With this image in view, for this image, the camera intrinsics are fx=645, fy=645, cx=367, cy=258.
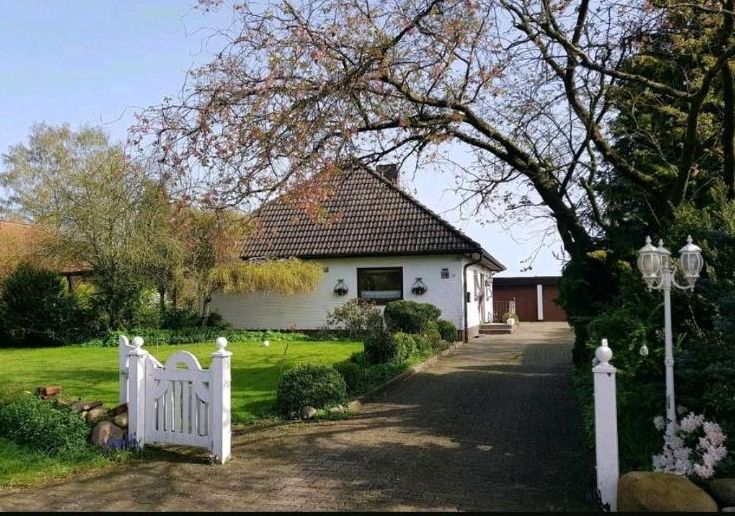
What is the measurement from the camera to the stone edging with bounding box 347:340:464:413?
32.7ft

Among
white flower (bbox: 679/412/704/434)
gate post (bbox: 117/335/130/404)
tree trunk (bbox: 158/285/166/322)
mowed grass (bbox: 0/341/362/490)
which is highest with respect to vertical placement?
tree trunk (bbox: 158/285/166/322)

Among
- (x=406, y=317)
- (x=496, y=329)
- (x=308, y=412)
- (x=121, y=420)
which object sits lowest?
(x=308, y=412)

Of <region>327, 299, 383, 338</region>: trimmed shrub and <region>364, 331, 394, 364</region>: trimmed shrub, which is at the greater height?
<region>327, 299, 383, 338</region>: trimmed shrub

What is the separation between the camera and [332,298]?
23.6m

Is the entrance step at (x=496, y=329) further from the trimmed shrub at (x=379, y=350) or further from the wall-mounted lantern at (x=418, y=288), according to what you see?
the trimmed shrub at (x=379, y=350)

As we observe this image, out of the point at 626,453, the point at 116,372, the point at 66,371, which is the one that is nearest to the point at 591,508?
the point at 626,453

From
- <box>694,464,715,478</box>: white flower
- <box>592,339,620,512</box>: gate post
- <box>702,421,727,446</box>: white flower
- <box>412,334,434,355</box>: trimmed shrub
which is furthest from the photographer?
<box>412,334,434,355</box>: trimmed shrub

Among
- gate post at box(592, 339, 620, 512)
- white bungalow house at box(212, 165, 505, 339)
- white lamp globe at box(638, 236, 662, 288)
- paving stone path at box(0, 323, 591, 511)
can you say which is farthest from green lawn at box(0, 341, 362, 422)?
white lamp globe at box(638, 236, 662, 288)

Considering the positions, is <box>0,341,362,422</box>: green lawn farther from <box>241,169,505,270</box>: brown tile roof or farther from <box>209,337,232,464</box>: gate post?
<box>241,169,505,270</box>: brown tile roof

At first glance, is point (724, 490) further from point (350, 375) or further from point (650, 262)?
point (350, 375)

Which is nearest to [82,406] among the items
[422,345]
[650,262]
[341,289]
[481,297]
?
[650,262]

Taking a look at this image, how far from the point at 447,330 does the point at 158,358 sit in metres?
8.92

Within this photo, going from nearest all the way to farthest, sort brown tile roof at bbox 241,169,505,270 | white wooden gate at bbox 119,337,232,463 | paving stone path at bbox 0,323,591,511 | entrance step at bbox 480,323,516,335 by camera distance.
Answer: paving stone path at bbox 0,323,591,511 < white wooden gate at bbox 119,337,232,463 < brown tile roof at bbox 241,169,505,270 < entrance step at bbox 480,323,516,335

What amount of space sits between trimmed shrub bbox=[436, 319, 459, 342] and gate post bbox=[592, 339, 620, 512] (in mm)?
15062
